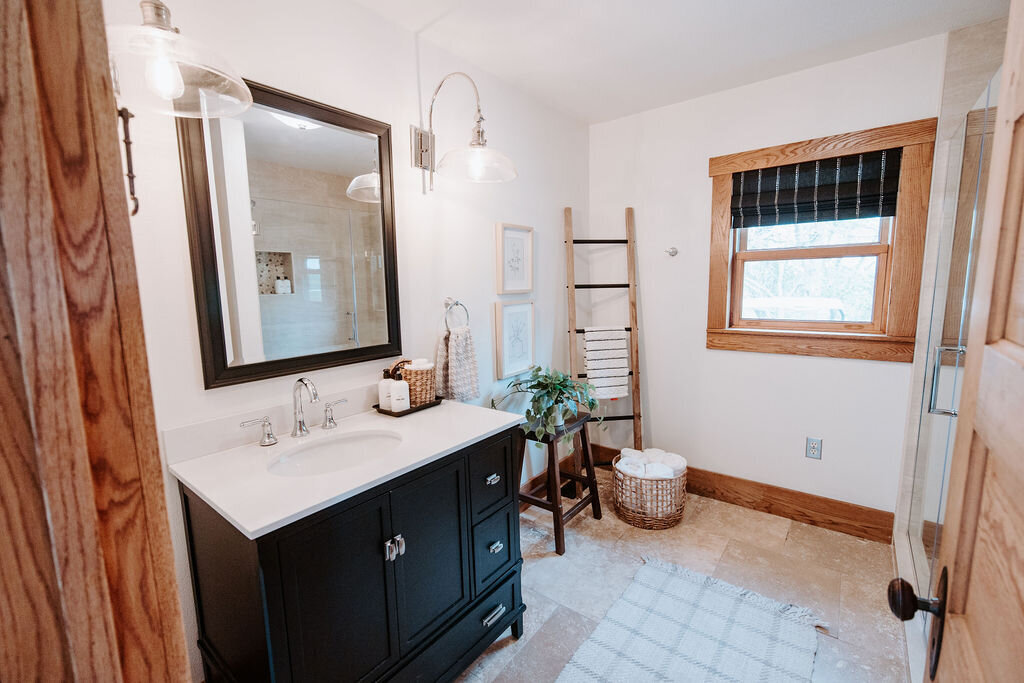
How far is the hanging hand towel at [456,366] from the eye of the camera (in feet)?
6.52

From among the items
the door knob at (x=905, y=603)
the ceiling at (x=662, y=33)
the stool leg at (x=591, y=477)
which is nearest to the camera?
the door knob at (x=905, y=603)

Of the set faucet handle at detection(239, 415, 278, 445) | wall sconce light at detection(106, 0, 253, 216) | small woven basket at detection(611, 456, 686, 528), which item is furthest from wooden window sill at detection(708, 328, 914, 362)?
wall sconce light at detection(106, 0, 253, 216)

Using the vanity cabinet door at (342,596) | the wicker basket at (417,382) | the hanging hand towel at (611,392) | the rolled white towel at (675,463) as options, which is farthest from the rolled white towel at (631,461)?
the vanity cabinet door at (342,596)

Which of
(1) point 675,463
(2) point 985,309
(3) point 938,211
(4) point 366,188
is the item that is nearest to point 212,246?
(4) point 366,188

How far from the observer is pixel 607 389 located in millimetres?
2797

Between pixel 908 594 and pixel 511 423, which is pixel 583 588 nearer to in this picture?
pixel 511 423

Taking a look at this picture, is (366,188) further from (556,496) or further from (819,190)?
(819,190)

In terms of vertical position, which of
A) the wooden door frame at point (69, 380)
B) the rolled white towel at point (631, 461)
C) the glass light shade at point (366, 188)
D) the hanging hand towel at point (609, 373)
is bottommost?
the rolled white towel at point (631, 461)

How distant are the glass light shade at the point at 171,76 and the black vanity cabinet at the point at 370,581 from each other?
3.41 feet

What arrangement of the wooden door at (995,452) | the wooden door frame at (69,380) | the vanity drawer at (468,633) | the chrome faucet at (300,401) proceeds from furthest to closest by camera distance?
the chrome faucet at (300,401)
the vanity drawer at (468,633)
the wooden door at (995,452)
the wooden door frame at (69,380)

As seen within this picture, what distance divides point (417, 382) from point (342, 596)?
2.65 ft

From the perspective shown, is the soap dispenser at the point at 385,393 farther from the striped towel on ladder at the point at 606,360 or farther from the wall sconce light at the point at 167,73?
the striped towel on ladder at the point at 606,360

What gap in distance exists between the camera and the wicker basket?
5.86 ft

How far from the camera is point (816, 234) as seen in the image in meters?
2.39
